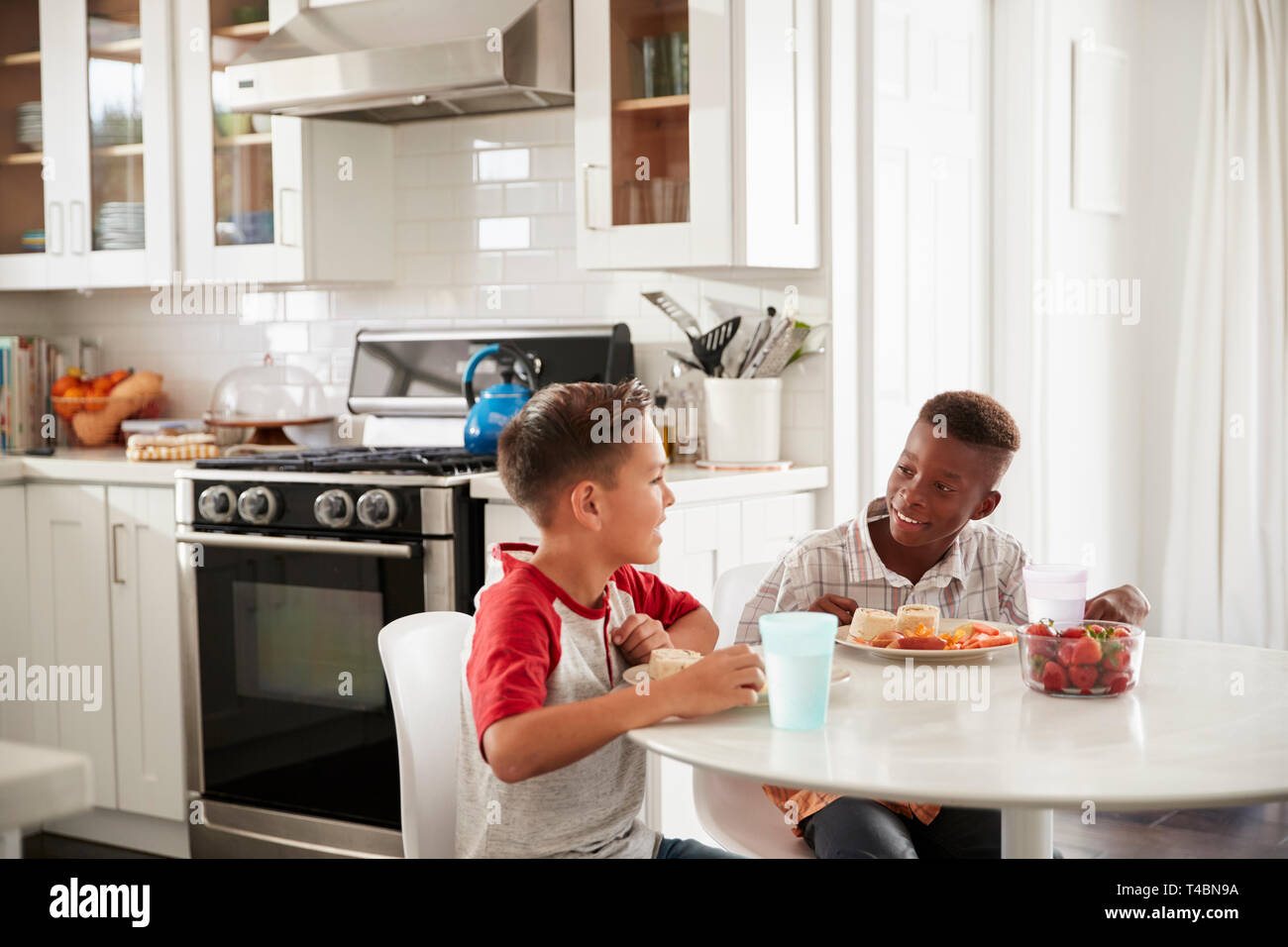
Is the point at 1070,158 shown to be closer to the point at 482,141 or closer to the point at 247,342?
the point at 482,141

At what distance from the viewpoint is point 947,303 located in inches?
140

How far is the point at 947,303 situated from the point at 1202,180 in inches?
36.9

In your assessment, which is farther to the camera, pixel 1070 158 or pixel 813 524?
pixel 1070 158

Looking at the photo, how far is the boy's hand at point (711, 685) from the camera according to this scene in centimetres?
134

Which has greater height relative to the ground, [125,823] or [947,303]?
[947,303]

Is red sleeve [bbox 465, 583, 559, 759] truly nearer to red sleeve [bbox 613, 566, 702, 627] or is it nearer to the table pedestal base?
red sleeve [bbox 613, 566, 702, 627]

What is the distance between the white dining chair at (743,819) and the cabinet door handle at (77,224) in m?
2.61

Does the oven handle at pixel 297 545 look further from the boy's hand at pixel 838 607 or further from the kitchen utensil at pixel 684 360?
the boy's hand at pixel 838 607

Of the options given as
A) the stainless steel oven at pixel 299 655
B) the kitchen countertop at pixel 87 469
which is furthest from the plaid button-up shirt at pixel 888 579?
the kitchen countertop at pixel 87 469

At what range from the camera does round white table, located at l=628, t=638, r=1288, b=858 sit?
1129 mm

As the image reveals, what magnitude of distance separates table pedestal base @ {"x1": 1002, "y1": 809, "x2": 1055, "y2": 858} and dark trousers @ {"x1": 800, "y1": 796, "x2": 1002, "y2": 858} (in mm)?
150

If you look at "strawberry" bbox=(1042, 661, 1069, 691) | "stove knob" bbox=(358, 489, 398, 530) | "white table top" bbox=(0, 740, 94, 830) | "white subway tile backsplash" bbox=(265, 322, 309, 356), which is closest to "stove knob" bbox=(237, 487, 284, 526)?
"stove knob" bbox=(358, 489, 398, 530)
